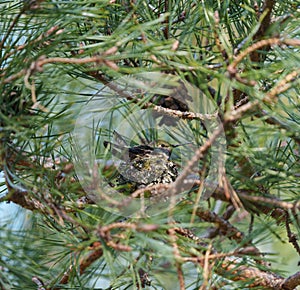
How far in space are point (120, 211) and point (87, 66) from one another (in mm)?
164

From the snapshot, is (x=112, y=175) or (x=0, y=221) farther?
(x=0, y=221)

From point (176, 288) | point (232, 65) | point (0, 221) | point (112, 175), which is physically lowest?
point (176, 288)

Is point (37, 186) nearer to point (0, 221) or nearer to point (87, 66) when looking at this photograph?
point (87, 66)

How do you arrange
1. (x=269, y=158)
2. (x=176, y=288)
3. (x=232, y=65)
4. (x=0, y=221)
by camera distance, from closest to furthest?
1. (x=232, y=65)
2. (x=269, y=158)
3. (x=0, y=221)
4. (x=176, y=288)

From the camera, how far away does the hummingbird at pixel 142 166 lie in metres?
0.63

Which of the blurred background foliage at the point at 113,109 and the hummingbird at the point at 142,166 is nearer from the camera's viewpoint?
the blurred background foliage at the point at 113,109

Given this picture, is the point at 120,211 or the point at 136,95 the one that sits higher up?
the point at 136,95

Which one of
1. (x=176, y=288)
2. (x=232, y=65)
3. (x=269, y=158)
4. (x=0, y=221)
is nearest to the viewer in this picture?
(x=232, y=65)

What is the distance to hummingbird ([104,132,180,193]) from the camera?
2.06 ft

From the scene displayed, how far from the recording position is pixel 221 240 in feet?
1.83

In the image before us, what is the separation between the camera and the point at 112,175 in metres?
0.65

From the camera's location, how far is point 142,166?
2.06ft

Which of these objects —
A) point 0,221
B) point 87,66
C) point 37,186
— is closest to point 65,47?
point 87,66

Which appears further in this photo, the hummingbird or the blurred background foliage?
the hummingbird
